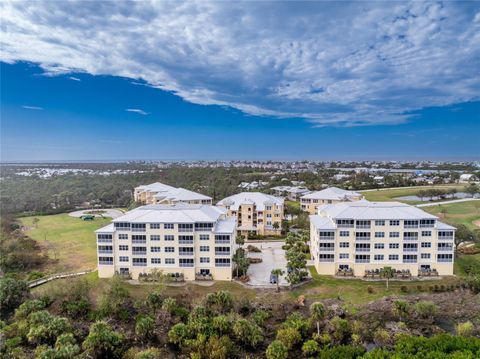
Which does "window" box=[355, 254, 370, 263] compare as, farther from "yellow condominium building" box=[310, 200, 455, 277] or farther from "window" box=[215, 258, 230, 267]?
"window" box=[215, 258, 230, 267]

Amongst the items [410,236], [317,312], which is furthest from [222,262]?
[410,236]

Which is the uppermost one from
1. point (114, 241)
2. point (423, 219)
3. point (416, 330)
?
point (423, 219)

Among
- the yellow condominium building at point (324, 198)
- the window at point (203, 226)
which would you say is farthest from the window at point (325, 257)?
the yellow condominium building at point (324, 198)

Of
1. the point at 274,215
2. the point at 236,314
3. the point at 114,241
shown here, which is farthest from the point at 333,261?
the point at 114,241

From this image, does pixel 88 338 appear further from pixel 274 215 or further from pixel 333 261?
pixel 274 215

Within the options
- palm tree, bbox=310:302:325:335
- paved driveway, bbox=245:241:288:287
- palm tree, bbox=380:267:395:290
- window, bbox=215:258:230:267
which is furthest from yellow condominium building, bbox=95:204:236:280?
palm tree, bbox=380:267:395:290

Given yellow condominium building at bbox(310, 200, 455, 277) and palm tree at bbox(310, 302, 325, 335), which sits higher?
yellow condominium building at bbox(310, 200, 455, 277)

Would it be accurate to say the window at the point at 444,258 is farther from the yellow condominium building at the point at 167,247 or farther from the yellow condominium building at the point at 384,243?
the yellow condominium building at the point at 167,247

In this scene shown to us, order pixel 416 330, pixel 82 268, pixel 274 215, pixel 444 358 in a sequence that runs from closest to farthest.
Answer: pixel 444 358
pixel 416 330
pixel 82 268
pixel 274 215
